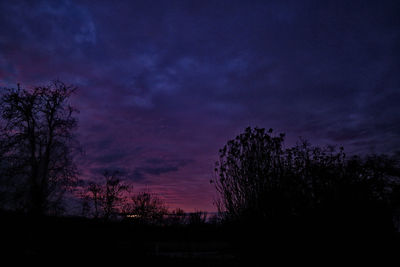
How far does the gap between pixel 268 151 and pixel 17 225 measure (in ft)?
25.4

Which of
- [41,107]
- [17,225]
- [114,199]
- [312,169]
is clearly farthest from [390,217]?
[114,199]

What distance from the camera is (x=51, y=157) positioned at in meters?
17.9

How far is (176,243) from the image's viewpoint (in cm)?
709

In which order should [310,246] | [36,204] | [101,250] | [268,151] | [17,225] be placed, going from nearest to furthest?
[101,250] < [17,225] < [310,246] < [268,151] < [36,204]

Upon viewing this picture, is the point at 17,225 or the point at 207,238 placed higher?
the point at 17,225

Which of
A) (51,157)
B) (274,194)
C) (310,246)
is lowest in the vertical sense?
(310,246)

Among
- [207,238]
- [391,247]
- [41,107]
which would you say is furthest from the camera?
[41,107]

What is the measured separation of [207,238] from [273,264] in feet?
6.78

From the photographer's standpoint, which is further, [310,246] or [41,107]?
[41,107]

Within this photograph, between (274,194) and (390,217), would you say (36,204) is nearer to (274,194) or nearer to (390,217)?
(274,194)

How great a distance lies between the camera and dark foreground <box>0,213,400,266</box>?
5348 millimetres

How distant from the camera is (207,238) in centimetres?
782

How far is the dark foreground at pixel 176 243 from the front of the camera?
535 centimetres

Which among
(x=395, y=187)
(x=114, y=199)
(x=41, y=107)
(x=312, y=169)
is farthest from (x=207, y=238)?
(x=114, y=199)
